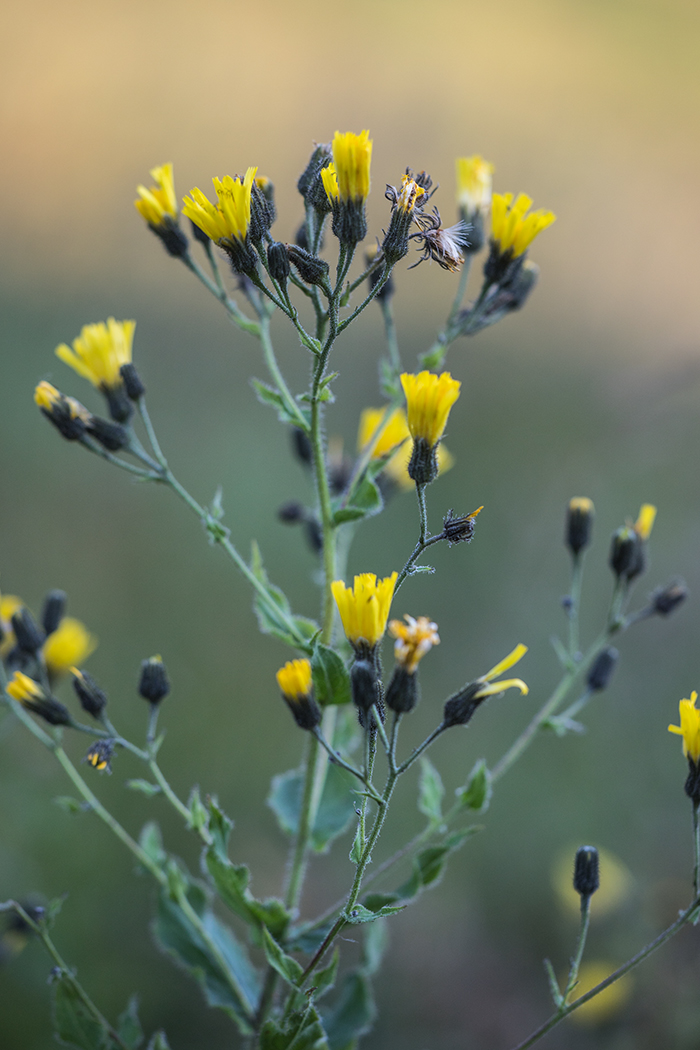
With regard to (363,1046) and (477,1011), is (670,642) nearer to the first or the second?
(477,1011)

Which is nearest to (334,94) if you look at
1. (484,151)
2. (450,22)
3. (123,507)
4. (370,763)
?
(484,151)

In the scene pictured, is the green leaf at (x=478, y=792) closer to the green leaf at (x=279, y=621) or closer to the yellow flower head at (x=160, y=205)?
the green leaf at (x=279, y=621)

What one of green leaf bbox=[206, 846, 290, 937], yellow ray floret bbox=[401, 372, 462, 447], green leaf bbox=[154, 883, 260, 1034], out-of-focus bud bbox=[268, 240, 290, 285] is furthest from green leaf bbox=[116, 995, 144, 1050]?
out-of-focus bud bbox=[268, 240, 290, 285]

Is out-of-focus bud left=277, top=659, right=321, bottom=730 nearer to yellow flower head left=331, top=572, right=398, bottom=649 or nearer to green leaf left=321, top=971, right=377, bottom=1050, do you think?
yellow flower head left=331, top=572, right=398, bottom=649

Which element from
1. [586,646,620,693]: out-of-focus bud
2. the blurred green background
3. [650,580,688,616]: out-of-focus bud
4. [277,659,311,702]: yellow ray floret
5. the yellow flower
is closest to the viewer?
[277,659,311,702]: yellow ray floret

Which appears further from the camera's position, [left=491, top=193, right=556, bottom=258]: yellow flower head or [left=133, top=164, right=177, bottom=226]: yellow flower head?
[left=133, top=164, right=177, bottom=226]: yellow flower head

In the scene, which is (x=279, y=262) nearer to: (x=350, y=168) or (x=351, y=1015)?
(x=350, y=168)
